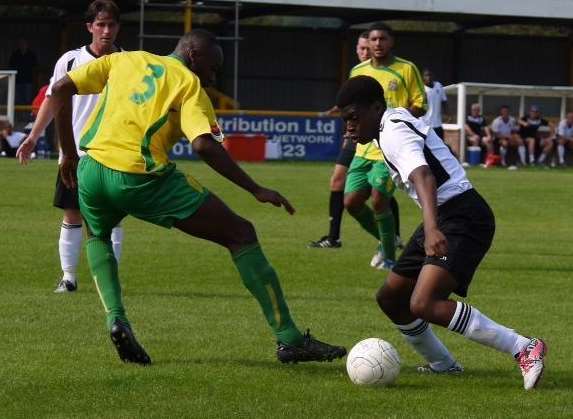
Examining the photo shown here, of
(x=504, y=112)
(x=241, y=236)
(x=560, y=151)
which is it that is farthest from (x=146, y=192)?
(x=560, y=151)

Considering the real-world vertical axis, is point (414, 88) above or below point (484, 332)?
above

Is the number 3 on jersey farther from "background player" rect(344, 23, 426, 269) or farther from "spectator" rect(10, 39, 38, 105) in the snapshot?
"spectator" rect(10, 39, 38, 105)

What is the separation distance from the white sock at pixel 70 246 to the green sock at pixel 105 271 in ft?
9.19

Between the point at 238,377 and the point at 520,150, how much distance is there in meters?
30.3

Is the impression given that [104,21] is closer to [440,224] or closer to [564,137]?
[440,224]

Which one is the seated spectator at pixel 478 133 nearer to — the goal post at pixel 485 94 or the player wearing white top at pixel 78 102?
the goal post at pixel 485 94

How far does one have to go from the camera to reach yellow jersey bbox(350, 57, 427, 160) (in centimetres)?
1292

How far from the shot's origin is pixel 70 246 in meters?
10.5

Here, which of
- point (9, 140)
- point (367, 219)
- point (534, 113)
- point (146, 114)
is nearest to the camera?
point (146, 114)

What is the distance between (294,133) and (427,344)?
27309mm

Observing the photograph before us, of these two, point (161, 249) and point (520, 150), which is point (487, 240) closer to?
point (161, 249)

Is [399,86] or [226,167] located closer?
[226,167]

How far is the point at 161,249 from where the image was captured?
1430 cm

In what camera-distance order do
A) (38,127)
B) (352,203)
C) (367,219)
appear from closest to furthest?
(38,127) < (352,203) < (367,219)
